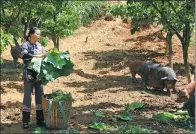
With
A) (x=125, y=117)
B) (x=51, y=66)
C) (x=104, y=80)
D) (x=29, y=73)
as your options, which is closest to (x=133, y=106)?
(x=125, y=117)

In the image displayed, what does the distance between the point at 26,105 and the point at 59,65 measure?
849mm

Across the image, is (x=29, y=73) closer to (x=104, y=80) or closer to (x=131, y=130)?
(x=131, y=130)

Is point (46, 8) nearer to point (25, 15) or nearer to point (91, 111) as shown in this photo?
point (25, 15)

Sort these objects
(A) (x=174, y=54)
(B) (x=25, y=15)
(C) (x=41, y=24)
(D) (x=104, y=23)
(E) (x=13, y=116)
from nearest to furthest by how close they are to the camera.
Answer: (E) (x=13, y=116) → (B) (x=25, y=15) → (C) (x=41, y=24) → (A) (x=174, y=54) → (D) (x=104, y=23)

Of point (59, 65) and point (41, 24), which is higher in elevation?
point (41, 24)

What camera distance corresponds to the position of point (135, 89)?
435 inches

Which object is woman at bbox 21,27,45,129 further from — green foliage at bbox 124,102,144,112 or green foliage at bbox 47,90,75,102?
green foliage at bbox 124,102,144,112

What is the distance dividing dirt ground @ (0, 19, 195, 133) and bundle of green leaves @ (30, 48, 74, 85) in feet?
3.02

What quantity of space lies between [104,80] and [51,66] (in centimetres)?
692

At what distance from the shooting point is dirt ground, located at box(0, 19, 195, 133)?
7.60 meters

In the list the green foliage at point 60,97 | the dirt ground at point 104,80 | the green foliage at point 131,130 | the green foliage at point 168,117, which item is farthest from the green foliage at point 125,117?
the green foliage at point 60,97

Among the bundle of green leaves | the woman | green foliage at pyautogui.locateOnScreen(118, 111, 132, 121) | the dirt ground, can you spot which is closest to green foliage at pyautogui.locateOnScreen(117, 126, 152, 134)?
the dirt ground

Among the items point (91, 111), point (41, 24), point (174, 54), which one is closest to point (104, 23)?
point (174, 54)

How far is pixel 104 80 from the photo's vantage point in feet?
43.7
